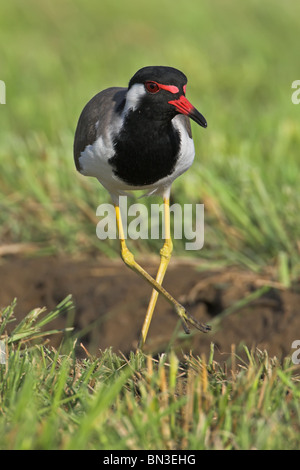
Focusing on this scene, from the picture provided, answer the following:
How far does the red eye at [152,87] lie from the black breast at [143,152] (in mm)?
87

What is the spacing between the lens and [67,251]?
4.18m

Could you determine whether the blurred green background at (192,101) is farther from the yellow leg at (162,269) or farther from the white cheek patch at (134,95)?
the white cheek patch at (134,95)

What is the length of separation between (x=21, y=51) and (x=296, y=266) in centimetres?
497

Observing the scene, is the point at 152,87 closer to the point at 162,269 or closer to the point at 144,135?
the point at 144,135

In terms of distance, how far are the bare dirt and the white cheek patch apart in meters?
1.50

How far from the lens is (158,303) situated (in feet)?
12.6

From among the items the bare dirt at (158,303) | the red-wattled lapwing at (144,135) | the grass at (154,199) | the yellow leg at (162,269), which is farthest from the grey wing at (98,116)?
the bare dirt at (158,303)

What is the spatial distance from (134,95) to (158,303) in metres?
1.87

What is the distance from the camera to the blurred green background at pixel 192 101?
12.8ft

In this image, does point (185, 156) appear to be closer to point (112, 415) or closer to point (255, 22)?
point (112, 415)

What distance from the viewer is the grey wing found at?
7.33ft

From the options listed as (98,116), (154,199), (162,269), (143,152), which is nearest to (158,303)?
(154,199)

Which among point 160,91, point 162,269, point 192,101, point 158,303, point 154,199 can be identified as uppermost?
point 192,101

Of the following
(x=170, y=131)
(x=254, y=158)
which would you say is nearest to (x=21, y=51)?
(x=254, y=158)
